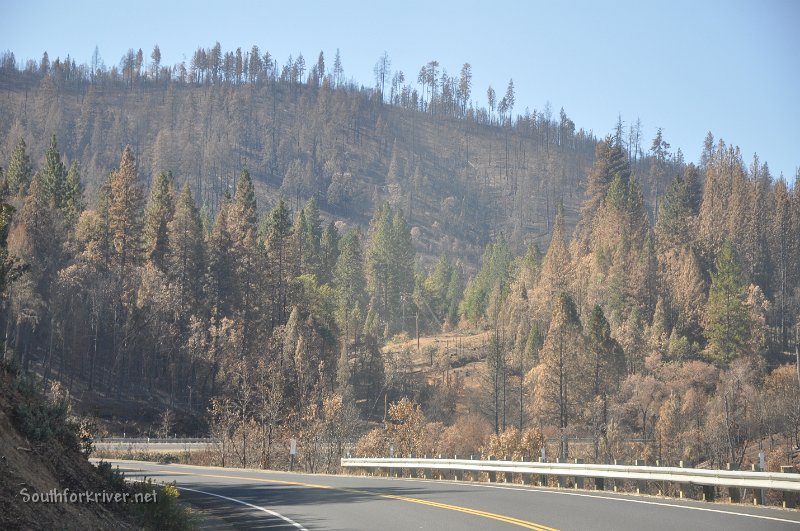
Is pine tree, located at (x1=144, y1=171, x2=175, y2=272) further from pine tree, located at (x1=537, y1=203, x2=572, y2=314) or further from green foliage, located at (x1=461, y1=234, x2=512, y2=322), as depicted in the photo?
green foliage, located at (x1=461, y1=234, x2=512, y2=322)

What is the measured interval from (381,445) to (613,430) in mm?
27168

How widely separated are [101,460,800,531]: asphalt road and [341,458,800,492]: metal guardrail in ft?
1.74

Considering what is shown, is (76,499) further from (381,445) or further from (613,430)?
(613,430)

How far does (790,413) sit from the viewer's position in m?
77.4

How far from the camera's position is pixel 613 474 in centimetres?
2264

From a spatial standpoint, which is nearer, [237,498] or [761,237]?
[237,498]

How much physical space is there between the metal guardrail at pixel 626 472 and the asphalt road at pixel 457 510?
0.53m

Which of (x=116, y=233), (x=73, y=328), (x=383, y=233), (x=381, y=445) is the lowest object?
(x=381, y=445)

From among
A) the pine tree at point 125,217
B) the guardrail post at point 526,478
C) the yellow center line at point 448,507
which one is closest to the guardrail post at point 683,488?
the yellow center line at point 448,507

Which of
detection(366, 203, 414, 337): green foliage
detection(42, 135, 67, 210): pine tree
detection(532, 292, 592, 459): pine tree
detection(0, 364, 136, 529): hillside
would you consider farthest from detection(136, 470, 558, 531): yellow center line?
detection(366, 203, 414, 337): green foliage

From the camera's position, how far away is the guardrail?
18.1m

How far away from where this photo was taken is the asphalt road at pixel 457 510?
52.5 feet

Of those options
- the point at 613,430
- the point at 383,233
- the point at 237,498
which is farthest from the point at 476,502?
the point at 383,233

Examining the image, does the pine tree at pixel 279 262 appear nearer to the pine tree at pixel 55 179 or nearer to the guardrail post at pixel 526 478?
the pine tree at pixel 55 179
